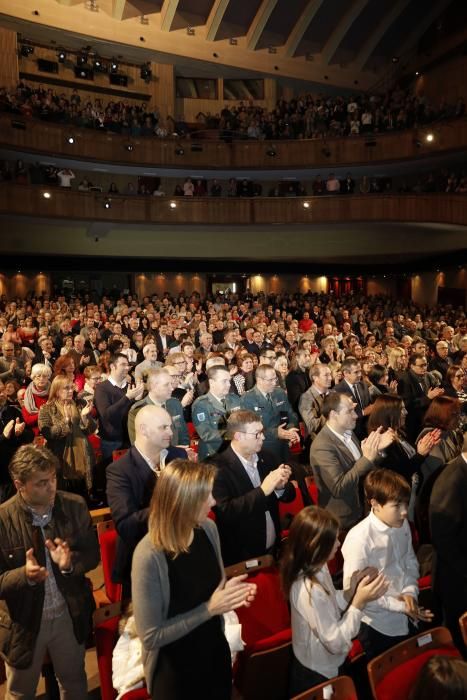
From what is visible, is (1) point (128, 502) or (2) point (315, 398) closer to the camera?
(1) point (128, 502)

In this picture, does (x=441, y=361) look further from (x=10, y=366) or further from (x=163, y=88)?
(x=163, y=88)

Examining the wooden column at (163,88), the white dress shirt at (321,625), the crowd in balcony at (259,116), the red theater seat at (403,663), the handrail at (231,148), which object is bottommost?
the red theater seat at (403,663)

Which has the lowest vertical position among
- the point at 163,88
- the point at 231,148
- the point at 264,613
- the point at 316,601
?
the point at 264,613

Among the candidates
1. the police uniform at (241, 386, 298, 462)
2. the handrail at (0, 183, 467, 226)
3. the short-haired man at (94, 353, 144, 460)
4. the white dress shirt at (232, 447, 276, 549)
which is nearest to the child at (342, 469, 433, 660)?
the white dress shirt at (232, 447, 276, 549)

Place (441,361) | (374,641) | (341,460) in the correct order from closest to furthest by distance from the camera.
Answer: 1. (374,641)
2. (341,460)
3. (441,361)

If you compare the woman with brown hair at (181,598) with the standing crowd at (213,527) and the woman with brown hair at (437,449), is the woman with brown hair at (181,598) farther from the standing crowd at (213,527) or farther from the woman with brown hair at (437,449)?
the woman with brown hair at (437,449)

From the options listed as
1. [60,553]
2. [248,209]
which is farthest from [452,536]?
[248,209]

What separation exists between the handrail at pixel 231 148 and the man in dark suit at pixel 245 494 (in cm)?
1693

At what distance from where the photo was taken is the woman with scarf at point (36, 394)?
5031 millimetres

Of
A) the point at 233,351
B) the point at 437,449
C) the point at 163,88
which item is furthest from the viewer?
the point at 163,88

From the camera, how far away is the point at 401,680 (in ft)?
7.50

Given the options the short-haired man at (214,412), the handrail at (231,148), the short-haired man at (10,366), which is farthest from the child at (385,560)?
the handrail at (231,148)

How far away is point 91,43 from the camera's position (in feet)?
69.4

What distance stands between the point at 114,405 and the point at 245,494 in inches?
92.9
